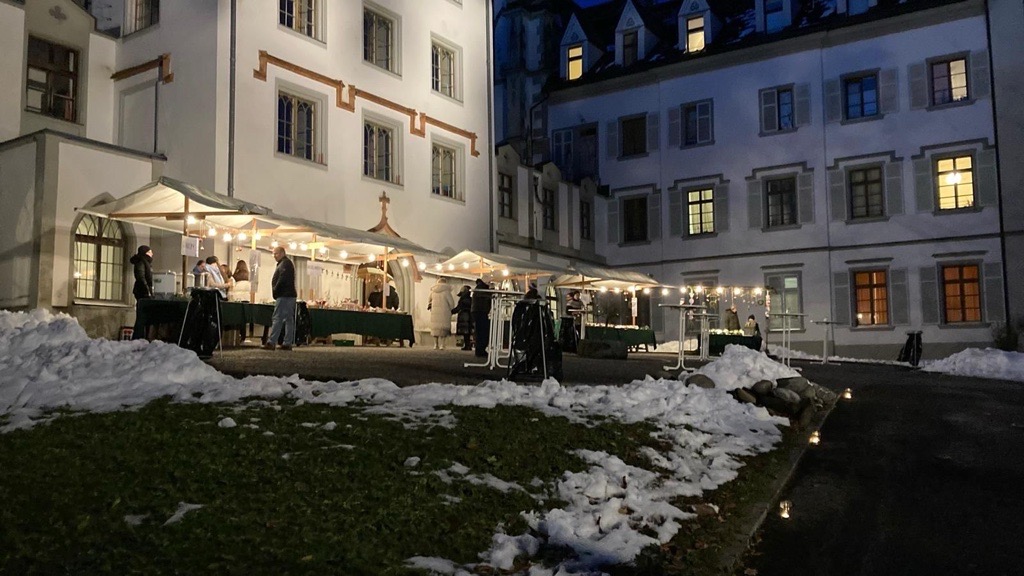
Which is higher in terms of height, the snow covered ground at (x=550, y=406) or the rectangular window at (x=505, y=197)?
the rectangular window at (x=505, y=197)

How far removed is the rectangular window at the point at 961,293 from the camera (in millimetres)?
30094

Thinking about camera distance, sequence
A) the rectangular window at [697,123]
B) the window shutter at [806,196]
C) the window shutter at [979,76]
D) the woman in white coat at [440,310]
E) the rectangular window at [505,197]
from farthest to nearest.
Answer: the rectangular window at [697,123], the window shutter at [806,196], the rectangular window at [505,197], the window shutter at [979,76], the woman in white coat at [440,310]

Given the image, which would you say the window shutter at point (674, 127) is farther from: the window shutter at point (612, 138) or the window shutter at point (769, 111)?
the window shutter at point (769, 111)

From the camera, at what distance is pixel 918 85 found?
31.4 m

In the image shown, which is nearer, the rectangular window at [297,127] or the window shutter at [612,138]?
the rectangular window at [297,127]

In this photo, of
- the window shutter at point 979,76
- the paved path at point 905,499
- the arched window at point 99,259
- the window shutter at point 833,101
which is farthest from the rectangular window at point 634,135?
the paved path at point 905,499

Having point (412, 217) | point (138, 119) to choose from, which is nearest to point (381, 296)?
point (412, 217)

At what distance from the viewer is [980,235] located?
1185 inches

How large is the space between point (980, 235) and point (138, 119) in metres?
26.9

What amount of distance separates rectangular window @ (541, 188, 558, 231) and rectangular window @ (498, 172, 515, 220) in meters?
2.31

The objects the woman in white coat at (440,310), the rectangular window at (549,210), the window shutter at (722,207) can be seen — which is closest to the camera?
the woman in white coat at (440,310)

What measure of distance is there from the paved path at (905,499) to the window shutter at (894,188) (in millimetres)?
22063

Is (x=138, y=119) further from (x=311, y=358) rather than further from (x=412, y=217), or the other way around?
(x=311, y=358)

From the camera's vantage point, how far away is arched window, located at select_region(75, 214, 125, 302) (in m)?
19.7
